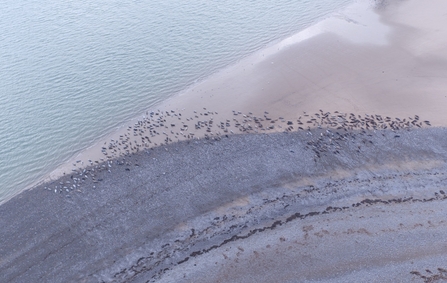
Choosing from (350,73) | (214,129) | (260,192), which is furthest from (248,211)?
(350,73)

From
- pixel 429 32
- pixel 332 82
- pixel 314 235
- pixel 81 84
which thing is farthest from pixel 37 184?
pixel 429 32

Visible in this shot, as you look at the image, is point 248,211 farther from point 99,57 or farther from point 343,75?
point 99,57

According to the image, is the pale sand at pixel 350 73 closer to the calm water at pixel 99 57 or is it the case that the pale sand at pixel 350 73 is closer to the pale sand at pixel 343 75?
the pale sand at pixel 343 75

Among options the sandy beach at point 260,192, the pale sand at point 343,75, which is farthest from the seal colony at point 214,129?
the pale sand at point 343,75

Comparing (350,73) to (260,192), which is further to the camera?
(350,73)

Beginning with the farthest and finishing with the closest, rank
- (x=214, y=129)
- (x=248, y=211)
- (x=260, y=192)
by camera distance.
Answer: (x=214, y=129), (x=260, y=192), (x=248, y=211)

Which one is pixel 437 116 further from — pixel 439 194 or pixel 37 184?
pixel 37 184

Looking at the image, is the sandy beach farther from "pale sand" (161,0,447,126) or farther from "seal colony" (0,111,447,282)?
"pale sand" (161,0,447,126)
